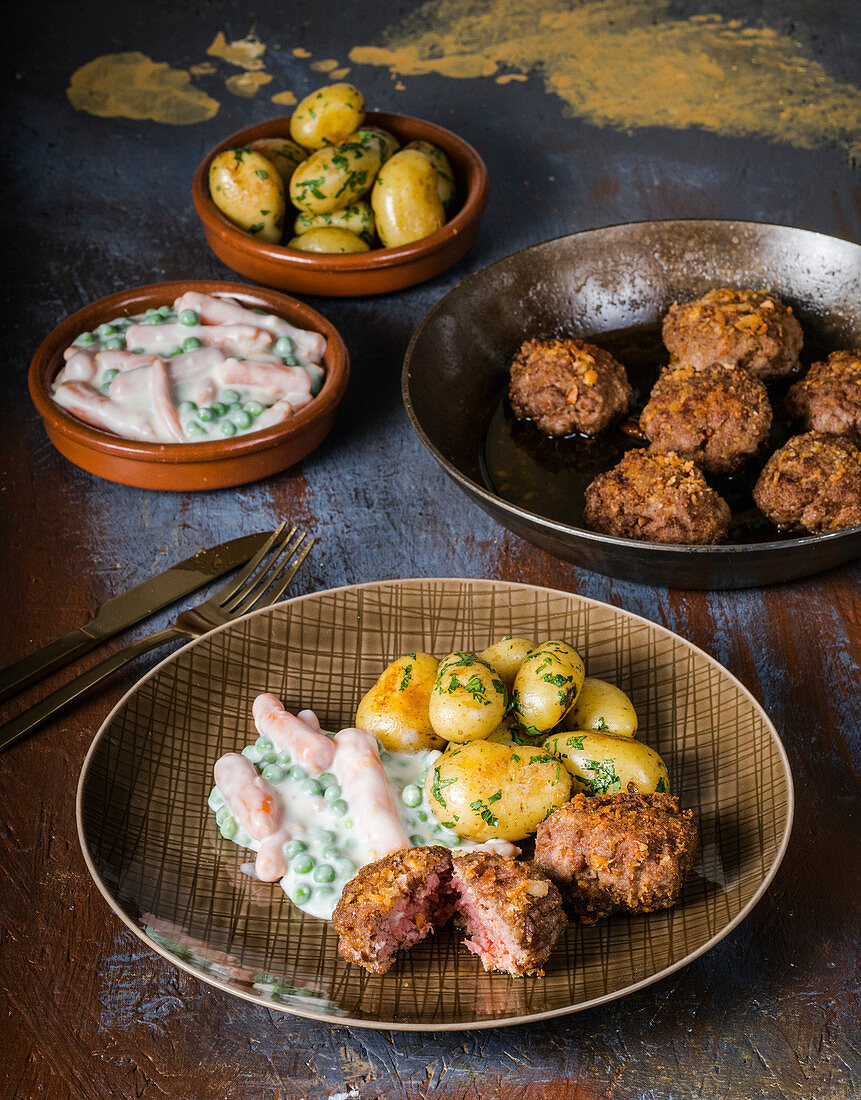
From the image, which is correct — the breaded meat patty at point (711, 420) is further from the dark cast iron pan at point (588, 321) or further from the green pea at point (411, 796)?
the green pea at point (411, 796)

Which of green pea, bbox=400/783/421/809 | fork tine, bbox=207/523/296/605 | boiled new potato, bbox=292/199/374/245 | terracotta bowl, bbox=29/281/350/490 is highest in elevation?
boiled new potato, bbox=292/199/374/245

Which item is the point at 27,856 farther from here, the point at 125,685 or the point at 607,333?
the point at 607,333

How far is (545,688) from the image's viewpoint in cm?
154

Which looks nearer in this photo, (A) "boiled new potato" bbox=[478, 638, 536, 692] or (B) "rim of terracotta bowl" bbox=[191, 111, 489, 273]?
(A) "boiled new potato" bbox=[478, 638, 536, 692]

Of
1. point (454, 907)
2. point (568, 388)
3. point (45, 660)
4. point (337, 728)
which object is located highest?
point (568, 388)

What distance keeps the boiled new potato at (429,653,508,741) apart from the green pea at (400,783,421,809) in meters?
0.09

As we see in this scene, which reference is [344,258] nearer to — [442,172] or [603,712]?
[442,172]

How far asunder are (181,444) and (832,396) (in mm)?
1393

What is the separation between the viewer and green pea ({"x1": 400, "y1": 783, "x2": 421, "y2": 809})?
59.6 inches

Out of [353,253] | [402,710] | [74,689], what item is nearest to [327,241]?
[353,253]

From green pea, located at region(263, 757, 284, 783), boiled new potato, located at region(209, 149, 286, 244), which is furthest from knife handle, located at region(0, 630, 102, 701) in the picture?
boiled new potato, located at region(209, 149, 286, 244)

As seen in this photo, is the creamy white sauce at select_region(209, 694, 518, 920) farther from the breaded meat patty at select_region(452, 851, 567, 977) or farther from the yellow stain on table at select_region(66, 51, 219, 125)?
the yellow stain on table at select_region(66, 51, 219, 125)

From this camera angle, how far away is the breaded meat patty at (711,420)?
7.12ft

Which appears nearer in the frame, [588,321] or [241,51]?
[588,321]
